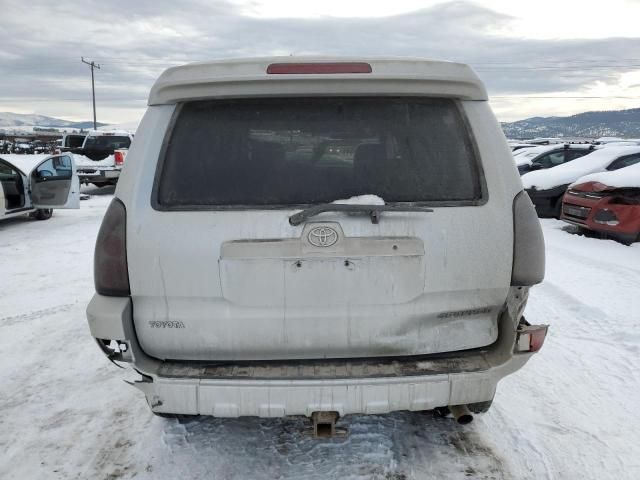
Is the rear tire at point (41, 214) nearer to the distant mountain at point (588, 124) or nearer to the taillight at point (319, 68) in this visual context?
the taillight at point (319, 68)

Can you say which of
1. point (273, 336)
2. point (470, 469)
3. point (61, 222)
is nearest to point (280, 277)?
point (273, 336)

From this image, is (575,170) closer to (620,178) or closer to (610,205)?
(620,178)

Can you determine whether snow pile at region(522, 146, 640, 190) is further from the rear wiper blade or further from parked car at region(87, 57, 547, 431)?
the rear wiper blade

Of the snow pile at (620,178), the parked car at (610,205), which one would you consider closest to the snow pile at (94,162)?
the parked car at (610,205)

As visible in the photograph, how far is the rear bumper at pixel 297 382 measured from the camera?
230 cm

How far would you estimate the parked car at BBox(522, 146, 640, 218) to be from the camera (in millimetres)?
11523

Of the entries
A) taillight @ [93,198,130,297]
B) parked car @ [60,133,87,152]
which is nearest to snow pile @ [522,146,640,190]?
taillight @ [93,198,130,297]

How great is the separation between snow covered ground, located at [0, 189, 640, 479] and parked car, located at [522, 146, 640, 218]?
7181mm

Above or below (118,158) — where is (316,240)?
above

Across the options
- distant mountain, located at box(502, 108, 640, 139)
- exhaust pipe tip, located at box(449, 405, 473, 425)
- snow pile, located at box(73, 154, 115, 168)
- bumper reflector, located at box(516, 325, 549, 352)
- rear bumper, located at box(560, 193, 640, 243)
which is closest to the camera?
bumper reflector, located at box(516, 325, 549, 352)

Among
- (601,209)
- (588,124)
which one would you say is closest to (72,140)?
(601,209)

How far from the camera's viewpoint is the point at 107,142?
1866cm

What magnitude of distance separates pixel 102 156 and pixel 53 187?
766cm

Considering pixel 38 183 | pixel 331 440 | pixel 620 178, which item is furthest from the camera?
pixel 38 183
